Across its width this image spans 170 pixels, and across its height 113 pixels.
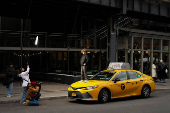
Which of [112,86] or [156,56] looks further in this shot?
[156,56]

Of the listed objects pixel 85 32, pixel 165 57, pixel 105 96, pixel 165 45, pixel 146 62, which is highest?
pixel 85 32

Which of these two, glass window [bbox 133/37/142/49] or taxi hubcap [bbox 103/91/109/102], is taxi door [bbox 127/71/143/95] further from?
glass window [bbox 133/37/142/49]

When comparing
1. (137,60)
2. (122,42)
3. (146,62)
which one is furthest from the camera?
(146,62)

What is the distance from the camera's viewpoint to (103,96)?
11141 mm

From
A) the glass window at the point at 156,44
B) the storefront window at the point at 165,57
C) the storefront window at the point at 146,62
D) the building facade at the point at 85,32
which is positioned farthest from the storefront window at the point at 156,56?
the storefront window at the point at 146,62

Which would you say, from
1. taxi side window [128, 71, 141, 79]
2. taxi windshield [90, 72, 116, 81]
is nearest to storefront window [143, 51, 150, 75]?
taxi side window [128, 71, 141, 79]

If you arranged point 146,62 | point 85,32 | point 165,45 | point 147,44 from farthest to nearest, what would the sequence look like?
point 85,32 < point 165,45 < point 147,44 < point 146,62

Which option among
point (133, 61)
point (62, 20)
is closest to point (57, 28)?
point (62, 20)

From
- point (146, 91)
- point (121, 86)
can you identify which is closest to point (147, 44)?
point (146, 91)

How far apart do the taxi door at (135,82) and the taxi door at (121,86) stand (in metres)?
0.28

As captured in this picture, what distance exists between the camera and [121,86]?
1181 cm

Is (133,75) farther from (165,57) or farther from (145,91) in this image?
(165,57)

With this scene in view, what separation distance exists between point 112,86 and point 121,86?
60 cm

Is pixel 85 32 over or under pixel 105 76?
over
